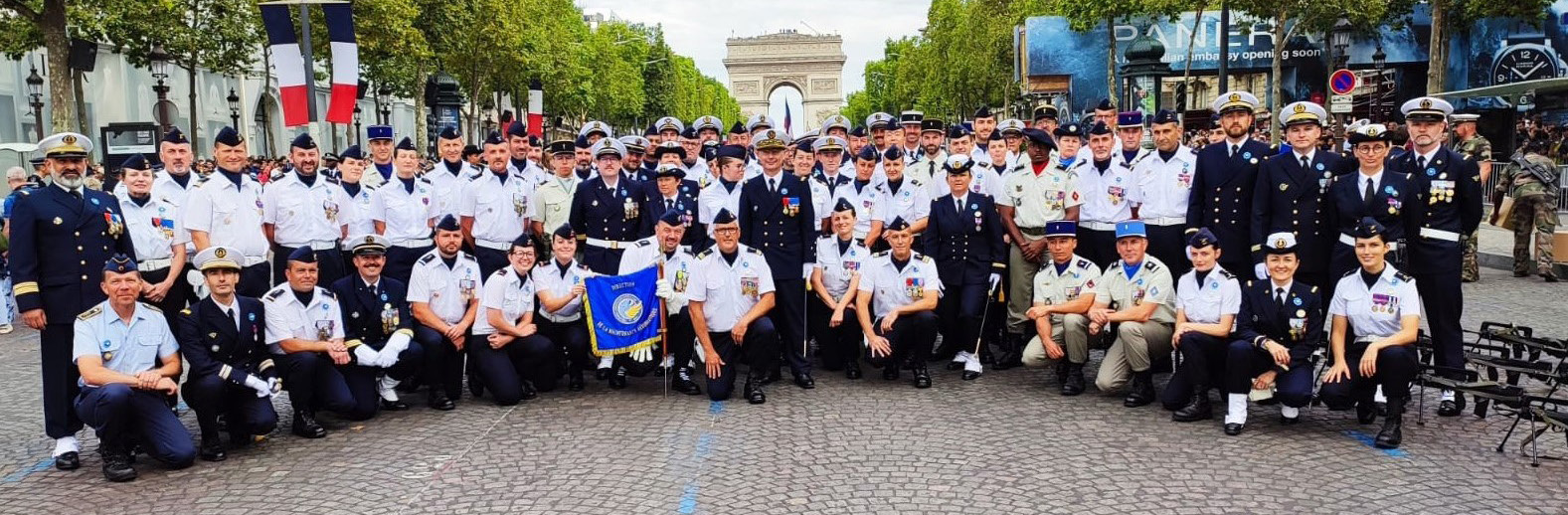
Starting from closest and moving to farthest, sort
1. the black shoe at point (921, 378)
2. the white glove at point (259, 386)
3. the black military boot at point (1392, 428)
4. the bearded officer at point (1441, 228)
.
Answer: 1. the black military boot at point (1392, 428)
2. the white glove at point (259, 386)
3. the bearded officer at point (1441, 228)
4. the black shoe at point (921, 378)

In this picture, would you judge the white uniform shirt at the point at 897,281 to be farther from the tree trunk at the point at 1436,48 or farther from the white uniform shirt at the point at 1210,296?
the tree trunk at the point at 1436,48

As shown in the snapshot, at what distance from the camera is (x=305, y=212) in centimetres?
957

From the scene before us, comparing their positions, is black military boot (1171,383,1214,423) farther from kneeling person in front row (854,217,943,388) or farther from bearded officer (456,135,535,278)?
bearded officer (456,135,535,278)

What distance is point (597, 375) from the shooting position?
953 centimetres

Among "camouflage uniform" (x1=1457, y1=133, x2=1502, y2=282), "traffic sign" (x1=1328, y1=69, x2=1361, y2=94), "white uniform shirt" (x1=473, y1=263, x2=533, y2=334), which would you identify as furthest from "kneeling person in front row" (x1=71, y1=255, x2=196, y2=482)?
"traffic sign" (x1=1328, y1=69, x2=1361, y2=94)

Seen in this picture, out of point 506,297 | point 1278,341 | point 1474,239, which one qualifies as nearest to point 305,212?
point 506,297

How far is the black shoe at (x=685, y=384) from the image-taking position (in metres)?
8.99

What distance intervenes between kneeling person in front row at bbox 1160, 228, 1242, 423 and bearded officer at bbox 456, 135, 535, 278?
5.52 metres

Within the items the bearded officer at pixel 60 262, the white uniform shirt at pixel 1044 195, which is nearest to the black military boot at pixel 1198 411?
the white uniform shirt at pixel 1044 195

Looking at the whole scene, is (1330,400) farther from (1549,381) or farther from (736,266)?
(736,266)

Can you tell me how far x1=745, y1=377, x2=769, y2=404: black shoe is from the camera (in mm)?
8594

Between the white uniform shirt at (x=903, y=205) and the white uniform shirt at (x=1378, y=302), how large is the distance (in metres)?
3.81

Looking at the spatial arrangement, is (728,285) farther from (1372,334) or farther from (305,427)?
(1372,334)

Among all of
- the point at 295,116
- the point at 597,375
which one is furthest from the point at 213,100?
the point at 597,375
